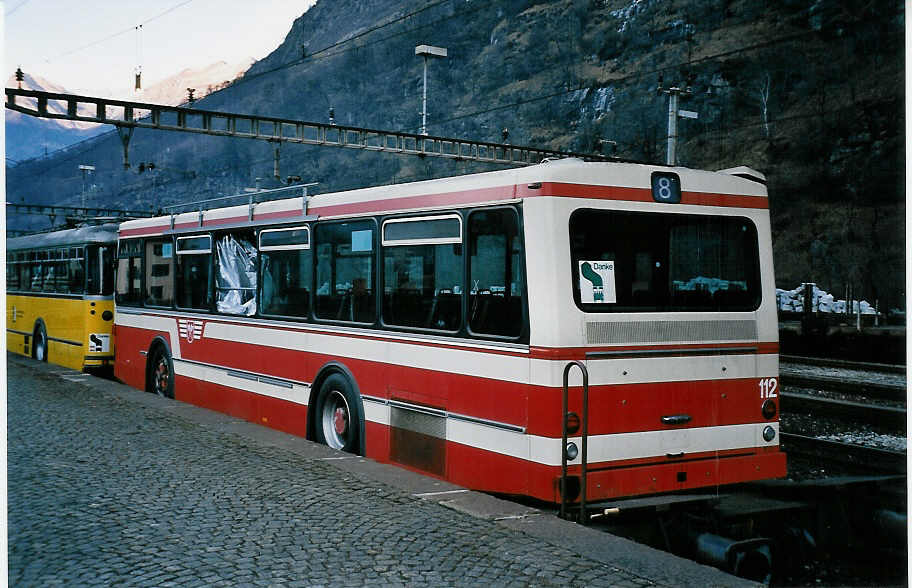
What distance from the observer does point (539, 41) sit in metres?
83.9

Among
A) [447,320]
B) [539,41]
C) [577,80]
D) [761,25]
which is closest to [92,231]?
[447,320]

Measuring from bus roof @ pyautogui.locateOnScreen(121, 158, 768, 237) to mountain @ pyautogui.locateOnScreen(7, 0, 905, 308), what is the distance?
22.0 feet

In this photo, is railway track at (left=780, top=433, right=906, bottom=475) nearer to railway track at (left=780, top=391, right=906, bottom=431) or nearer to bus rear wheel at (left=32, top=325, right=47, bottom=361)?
railway track at (left=780, top=391, right=906, bottom=431)

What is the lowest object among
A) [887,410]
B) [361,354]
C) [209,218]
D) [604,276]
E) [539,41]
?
[887,410]

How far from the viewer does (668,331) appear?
24.5 ft

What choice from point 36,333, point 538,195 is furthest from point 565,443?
point 36,333

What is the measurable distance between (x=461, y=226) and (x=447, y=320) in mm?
835

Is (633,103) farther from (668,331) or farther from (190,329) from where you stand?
(668,331)

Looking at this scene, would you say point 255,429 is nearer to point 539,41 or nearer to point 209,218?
point 209,218

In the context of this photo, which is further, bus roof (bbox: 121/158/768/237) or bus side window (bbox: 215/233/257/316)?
bus side window (bbox: 215/233/257/316)

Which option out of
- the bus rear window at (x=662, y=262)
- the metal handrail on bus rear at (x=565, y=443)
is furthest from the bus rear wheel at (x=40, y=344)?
the metal handrail on bus rear at (x=565, y=443)

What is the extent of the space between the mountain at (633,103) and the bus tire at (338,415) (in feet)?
28.6

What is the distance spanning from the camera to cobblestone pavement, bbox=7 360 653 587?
5574mm

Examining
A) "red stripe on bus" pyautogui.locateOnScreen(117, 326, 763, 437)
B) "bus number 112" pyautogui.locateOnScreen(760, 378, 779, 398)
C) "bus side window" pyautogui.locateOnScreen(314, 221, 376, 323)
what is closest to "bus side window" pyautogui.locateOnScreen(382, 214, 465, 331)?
"bus side window" pyautogui.locateOnScreen(314, 221, 376, 323)
